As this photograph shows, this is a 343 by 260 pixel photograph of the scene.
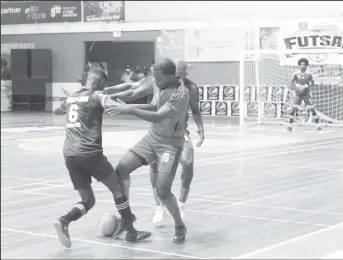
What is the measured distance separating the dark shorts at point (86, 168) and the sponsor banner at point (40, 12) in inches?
1212

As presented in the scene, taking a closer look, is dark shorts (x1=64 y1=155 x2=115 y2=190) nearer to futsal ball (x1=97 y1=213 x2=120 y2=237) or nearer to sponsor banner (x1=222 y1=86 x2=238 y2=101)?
futsal ball (x1=97 y1=213 x2=120 y2=237)

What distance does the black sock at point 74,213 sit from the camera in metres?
7.87

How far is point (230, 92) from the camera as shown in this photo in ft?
111

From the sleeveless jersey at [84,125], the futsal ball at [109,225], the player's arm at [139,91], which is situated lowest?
the futsal ball at [109,225]

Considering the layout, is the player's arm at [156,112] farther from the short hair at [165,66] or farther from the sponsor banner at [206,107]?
the sponsor banner at [206,107]

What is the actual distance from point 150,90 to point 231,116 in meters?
25.6

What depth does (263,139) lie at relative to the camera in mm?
22750

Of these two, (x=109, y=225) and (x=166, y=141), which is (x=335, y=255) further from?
(x=109, y=225)

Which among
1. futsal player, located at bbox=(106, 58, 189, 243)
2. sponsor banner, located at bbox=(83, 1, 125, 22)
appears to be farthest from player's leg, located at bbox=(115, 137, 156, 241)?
sponsor banner, located at bbox=(83, 1, 125, 22)

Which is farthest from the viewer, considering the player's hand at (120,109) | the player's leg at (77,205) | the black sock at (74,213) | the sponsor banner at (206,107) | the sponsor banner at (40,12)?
the sponsor banner at (40,12)

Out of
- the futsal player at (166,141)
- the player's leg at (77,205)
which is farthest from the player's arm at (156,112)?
the player's leg at (77,205)

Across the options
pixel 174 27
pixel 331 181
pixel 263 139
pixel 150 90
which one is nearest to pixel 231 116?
pixel 174 27

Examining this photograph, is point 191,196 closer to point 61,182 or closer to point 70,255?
point 61,182

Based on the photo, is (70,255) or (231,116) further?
(231,116)
